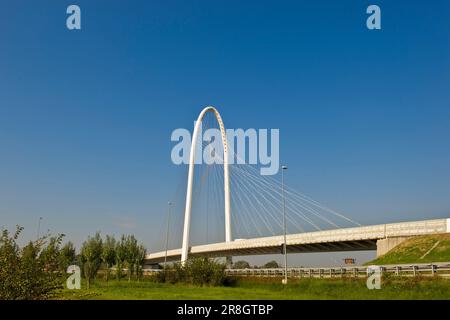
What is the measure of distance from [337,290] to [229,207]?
50.9m

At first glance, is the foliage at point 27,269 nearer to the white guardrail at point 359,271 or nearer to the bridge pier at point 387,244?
the white guardrail at point 359,271

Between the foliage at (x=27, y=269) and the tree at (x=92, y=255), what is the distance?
2452cm

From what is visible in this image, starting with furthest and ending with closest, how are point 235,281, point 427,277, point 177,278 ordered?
1. point 177,278
2. point 235,281
3. point 427,277

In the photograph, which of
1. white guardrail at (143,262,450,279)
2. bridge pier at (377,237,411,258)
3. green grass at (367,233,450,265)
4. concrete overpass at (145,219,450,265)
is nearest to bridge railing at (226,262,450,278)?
white guardrail at (143,262,450,279)

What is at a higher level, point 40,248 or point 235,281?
point 40,248

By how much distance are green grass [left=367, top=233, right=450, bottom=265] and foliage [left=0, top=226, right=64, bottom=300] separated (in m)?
27.8

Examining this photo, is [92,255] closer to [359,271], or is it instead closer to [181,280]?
[181,280]

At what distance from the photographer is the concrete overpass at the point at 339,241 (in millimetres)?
43250

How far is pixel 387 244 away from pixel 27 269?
120 ft

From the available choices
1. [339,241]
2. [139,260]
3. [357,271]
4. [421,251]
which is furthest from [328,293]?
[139,260]

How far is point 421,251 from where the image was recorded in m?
37.7
